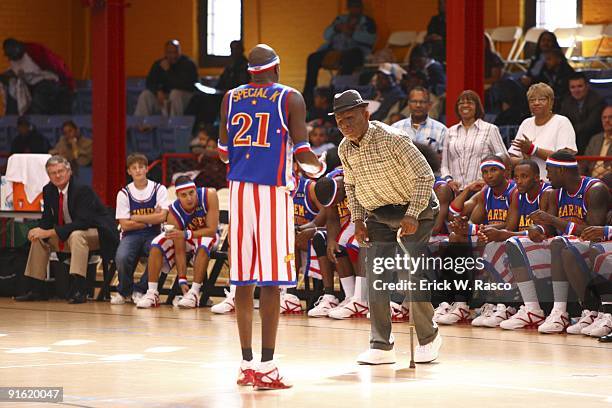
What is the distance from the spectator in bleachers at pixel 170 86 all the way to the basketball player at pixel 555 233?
9.48m

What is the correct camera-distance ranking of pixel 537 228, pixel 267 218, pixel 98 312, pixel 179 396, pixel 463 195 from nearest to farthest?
pixel 179 396
pixel 267 218
pixel 537 228
pixel 463 195
pixel 98 312

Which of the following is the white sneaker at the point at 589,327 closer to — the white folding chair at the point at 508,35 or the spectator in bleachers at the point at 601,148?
the spectator in bleachers at the point at 601,148

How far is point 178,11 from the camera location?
21.6 m

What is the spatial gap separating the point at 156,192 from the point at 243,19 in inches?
357

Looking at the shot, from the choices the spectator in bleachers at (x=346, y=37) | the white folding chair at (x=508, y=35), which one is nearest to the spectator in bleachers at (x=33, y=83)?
the spectator in bleachers at (x=346, y=37)

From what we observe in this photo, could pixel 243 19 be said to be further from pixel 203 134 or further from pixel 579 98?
pixel 579 98

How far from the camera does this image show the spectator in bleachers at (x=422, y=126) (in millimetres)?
11156

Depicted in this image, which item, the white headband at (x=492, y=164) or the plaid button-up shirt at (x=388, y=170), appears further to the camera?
the white headband at (x=492, y=164)

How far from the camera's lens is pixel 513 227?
10.2 metres

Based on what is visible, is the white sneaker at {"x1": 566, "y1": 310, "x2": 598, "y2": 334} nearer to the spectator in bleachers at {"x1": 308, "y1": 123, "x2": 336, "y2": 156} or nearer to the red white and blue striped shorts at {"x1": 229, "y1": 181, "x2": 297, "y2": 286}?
the red white and blue striped shorts at {"x1": 229, "y1": 181, "x2": 297, "y2": 286}

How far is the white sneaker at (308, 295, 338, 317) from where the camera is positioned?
36.3ft

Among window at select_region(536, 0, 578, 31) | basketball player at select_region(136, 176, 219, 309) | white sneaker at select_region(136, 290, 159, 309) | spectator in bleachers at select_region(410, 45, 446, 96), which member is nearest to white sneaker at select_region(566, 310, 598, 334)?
basketball player at select_region(136, 176, 219, 309)

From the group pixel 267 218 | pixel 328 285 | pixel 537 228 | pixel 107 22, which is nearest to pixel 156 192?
pixel 328 285

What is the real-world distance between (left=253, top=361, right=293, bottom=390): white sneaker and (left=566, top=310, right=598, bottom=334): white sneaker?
3.47 m
